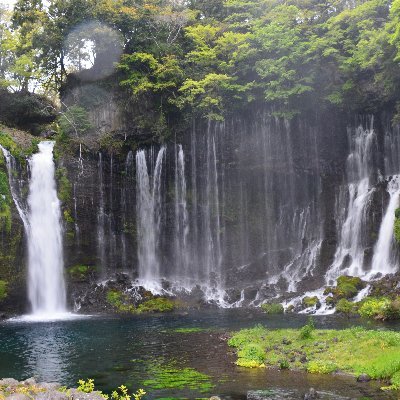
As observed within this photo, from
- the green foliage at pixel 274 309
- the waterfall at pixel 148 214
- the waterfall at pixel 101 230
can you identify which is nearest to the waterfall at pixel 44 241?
the waterfall at pixel 101 230

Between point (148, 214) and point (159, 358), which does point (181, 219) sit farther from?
point (159, 358)

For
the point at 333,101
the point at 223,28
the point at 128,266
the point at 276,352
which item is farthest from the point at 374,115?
the point at 276,352

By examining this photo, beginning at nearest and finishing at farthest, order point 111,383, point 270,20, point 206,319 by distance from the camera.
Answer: point 111,383 → point 206,319 → point 270,20

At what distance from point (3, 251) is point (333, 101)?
25488 millimetres

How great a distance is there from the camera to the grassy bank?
13.5 m

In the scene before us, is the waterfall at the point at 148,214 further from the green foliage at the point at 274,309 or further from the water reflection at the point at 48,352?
the water reflection at the point at 48,352

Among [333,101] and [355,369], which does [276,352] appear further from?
[333,101]

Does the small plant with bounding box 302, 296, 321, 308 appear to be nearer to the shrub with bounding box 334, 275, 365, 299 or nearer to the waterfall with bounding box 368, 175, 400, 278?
the shrub with bounding box 334, 275, 365, 299

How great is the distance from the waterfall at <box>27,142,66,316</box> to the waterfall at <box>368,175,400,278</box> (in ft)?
68.8

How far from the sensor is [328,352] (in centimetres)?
1553

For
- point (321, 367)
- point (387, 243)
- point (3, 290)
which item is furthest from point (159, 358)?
point (387, 243)

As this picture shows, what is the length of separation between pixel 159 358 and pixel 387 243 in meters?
21.1

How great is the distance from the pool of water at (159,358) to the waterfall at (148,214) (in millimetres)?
10623

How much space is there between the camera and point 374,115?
37719 mm
